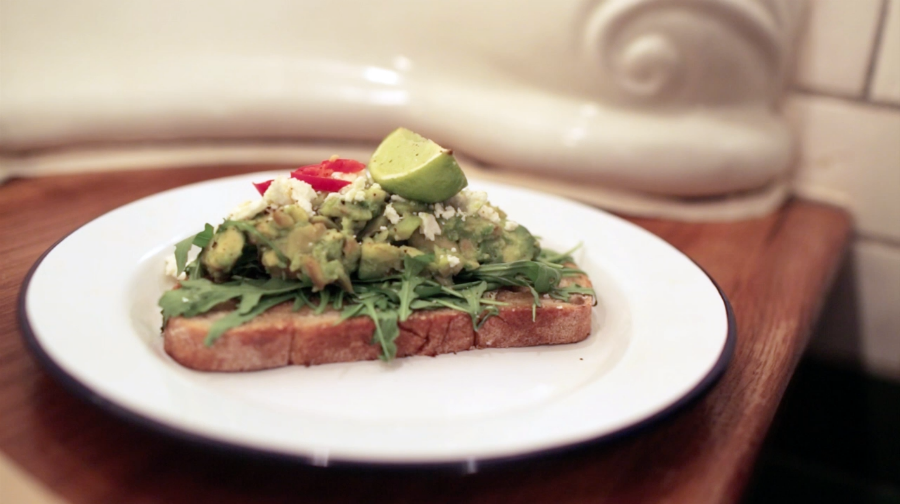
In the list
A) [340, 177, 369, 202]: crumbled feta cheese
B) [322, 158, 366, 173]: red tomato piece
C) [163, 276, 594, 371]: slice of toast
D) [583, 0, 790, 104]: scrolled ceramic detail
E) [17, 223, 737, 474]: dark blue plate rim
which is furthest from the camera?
[583, 0, 790, 104]: scrolled ceramic detail

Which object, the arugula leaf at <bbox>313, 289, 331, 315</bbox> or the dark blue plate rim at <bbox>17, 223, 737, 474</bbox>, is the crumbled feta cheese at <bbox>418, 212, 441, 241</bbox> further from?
the dark blue plate rim at <bbox>17, 223, 737, 474</bbox>

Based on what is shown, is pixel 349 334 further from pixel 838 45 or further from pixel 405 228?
pixel 838 45

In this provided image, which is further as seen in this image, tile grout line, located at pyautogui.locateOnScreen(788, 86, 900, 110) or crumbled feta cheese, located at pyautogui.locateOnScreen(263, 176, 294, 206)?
tile grout line, located at pyautogui.locateOnScreen(788, 86, 900, 110)

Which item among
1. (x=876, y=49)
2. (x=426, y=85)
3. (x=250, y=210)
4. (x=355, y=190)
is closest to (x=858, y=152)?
(x=876, y=49)

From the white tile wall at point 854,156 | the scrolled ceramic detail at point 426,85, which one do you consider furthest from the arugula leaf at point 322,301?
the white tile wall at point 854,156

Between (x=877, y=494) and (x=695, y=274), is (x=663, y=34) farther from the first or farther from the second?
(x=877, y=494)

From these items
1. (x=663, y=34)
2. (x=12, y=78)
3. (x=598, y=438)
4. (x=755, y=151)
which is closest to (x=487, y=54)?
(x=663, y=34)

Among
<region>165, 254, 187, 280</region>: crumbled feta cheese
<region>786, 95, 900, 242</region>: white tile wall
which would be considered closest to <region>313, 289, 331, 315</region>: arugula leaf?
<region>165, 254, 187, 280</region>: crumbled feta cheese
